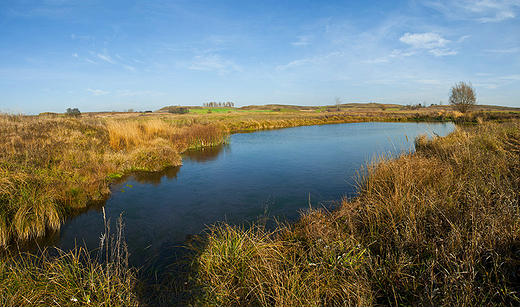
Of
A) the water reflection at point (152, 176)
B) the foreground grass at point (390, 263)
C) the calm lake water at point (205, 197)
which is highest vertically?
the foreground grass at point (390, 263)

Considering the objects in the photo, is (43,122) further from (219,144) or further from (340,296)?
(340,296)

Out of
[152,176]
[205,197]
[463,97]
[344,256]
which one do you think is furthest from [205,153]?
[463,97]

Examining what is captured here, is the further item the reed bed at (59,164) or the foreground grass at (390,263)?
the reed bed at (59,164)

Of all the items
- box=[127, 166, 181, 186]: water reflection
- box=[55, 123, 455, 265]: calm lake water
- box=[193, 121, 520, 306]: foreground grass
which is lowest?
box=[55, 123, 455, 265]: calm lake water

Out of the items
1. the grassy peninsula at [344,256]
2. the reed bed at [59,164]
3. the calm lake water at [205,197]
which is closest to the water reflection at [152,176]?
the calm lake water at [205,197]

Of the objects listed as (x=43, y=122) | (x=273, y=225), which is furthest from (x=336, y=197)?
(x=43, y=122)

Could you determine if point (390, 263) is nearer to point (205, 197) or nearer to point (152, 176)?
point (205, 197)

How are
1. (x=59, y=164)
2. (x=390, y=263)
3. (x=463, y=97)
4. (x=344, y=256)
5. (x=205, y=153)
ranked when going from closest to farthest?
(x=390, y=263), (x=344, y=256), (x=59, y=164), (x=205, y=153), (x=463, y=97)

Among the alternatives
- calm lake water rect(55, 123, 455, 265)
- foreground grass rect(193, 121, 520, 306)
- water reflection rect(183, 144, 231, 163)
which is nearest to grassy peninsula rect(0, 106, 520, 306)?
foreground grass rect(193, 121, 520, 306)

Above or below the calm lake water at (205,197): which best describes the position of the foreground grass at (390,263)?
above

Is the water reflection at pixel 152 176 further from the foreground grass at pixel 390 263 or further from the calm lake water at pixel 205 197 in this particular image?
the foreground grass at pixel 390 263

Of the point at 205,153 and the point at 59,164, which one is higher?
the point at 59,164

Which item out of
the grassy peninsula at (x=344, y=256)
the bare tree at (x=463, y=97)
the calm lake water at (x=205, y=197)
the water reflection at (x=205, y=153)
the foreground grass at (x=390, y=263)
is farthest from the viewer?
the bare tree at (x=463, y=97)

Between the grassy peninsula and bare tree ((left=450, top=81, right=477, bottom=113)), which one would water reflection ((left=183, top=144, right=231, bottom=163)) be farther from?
bare tree ((left=450, top=81, right=477, bottom=113))
